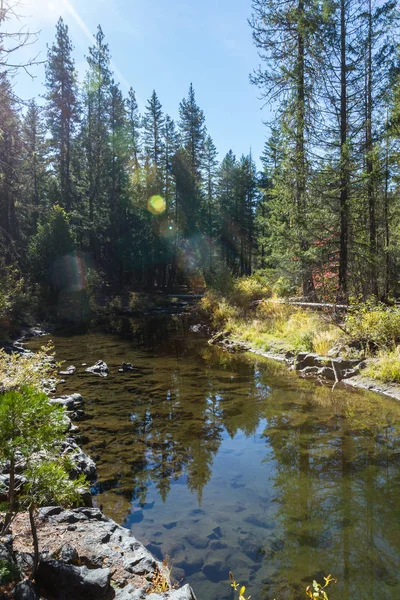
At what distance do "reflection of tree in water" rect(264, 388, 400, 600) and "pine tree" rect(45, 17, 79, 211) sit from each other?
101 ft

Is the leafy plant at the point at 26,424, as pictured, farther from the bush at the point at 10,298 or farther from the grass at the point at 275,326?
the bush at the point at 10,298

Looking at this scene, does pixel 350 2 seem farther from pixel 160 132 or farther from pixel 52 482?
pixel 160 132

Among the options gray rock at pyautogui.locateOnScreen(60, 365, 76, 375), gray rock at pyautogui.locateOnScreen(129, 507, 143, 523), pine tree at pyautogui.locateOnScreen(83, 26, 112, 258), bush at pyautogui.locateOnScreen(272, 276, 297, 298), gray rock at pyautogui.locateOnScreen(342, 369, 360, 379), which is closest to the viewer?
gray rock at pyautogui.locateOnScreen(129, 507, 143, 523)

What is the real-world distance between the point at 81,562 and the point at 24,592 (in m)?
0.82

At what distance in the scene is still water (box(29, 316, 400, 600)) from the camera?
393cm

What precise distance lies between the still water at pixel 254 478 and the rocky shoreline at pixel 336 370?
18.8 inches

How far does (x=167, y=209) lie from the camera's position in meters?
38.5

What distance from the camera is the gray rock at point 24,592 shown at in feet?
8.75

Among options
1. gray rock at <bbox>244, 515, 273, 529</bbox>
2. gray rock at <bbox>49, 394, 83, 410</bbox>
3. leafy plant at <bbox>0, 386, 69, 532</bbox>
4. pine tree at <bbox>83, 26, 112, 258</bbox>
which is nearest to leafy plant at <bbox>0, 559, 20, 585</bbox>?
leafy plant at <bbox>0, 386, 69, 532</bbox>

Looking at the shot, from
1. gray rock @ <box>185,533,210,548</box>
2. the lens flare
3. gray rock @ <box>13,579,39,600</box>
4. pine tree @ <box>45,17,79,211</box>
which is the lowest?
gray rock @ <box>185,533,210,548</box>

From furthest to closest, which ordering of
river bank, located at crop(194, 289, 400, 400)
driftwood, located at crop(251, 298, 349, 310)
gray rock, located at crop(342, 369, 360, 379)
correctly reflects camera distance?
driftwood, located at crop(251, 298, 349, 310) → gray rock, located at crop(342, 369, 360, 379) → river bank, located at crop(194, 289, 400, 400)

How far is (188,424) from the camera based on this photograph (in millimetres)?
7754

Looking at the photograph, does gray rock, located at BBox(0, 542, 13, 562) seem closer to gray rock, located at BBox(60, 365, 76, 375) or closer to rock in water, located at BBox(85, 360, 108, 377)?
rock in water, located at BBox(85, 360, 108, 377)

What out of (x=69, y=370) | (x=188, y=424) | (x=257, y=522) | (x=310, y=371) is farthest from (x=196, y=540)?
(x=69, y=370)
